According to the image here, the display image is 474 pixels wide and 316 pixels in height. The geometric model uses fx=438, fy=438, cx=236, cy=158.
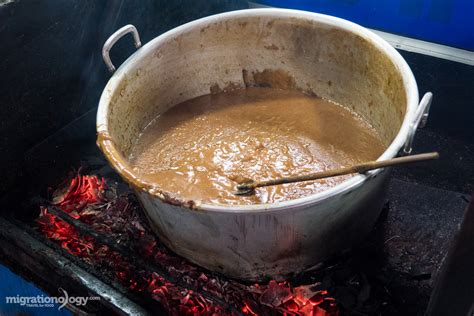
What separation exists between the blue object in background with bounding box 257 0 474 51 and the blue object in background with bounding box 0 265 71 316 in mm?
2678

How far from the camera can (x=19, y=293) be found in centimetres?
266

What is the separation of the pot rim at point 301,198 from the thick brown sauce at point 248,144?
38 centimetres

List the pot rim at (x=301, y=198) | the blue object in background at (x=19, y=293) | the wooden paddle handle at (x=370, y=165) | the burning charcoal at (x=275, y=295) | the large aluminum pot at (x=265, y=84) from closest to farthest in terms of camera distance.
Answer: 1. the wooden paddle handle at (x=370, y=165)
2. the pot rim at (x=301, y=198)
3. the large aluminum pot at (x=265, y=84)
4. the burning charcoal at (x=275, y=295)
5. the blue object in background at (x=19, y=293)

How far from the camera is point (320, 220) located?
6.01 ft

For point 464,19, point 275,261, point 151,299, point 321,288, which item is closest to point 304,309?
point 321,288

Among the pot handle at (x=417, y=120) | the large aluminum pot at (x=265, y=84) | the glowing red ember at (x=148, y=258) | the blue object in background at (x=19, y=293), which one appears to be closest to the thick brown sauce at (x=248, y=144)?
the large aluminum pot at (x=265, y=84)

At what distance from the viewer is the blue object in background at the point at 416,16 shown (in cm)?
280

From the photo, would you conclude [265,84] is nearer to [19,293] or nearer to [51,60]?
[51,60]

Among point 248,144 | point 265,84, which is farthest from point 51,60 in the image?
point 265,84

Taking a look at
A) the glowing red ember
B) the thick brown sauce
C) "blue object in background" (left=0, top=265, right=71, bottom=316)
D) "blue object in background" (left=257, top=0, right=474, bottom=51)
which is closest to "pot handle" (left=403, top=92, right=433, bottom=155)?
the thick brown sauce

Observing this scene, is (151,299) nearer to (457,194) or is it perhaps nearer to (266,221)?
(266,221)

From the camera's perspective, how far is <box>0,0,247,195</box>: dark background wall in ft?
7.79

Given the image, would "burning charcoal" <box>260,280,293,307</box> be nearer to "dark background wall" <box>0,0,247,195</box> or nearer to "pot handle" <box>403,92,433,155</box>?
"pot handle" <box>403,92,433,155</box>

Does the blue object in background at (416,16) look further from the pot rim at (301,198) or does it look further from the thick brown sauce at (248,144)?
the thick brown sauce at (248,144)
